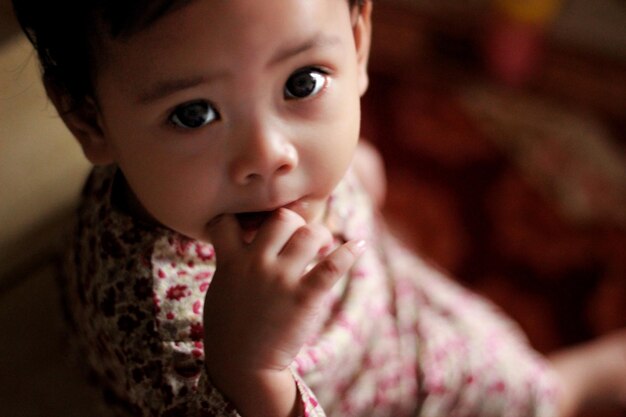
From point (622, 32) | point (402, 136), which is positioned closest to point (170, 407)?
point (402, 136)

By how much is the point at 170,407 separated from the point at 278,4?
Result: 1.27 feet

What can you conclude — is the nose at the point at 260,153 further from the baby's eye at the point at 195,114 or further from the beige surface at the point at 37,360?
the beige surface at the point at 37,360

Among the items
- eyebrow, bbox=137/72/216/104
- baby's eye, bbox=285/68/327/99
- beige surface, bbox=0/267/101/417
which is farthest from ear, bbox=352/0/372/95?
beige surface, bbox=0/267/101/417

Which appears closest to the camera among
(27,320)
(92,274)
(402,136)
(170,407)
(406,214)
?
(170,407)

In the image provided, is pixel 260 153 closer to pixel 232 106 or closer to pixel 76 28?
pixel 232 106

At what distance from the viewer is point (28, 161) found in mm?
911

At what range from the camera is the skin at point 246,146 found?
0.65 metres

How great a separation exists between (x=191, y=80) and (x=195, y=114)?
38mm

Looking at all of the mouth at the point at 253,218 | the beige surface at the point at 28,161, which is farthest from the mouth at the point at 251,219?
the beige surface at the point at 28,161

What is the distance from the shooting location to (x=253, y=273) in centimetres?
71

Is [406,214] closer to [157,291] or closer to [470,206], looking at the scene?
[470,206]

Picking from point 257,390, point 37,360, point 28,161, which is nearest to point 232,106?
point 257,390

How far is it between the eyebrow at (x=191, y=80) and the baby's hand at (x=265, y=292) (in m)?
0.14

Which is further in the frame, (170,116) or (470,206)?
(470,206)
